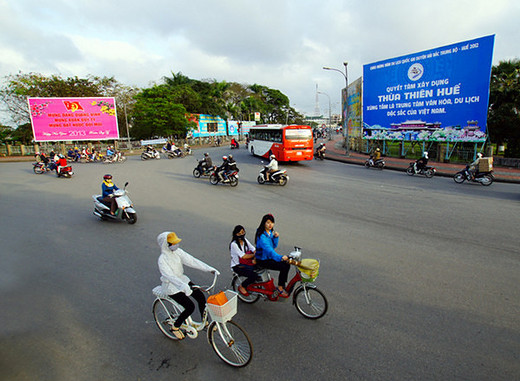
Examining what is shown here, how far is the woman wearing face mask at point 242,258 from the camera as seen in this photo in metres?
4.09

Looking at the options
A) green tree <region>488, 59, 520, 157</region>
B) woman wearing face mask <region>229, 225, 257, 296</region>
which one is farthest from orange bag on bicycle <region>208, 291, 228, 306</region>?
green tree <region>488, 59, 520, 157</region>

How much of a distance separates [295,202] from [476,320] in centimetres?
682

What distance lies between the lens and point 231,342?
10.5ft

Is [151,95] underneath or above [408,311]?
above

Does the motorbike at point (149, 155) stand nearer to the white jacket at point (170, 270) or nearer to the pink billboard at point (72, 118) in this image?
the pink billboard at point (72, 118)

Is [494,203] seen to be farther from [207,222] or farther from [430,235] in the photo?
[207,222]

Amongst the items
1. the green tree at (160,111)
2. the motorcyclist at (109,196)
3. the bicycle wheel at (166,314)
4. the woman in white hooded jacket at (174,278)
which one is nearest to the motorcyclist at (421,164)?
the motorcyclist at (109,196)

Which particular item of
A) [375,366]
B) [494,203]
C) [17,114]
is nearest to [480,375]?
[375,366]

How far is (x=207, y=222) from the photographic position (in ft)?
26.6

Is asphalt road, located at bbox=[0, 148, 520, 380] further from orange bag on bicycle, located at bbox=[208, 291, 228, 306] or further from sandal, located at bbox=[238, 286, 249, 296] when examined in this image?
orange bag on bicycle, located at bbox=[208, 291, 228, 306]

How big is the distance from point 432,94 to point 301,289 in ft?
70.4

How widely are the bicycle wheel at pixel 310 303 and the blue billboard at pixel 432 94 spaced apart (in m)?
19.6

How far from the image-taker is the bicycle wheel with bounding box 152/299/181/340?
141 inches

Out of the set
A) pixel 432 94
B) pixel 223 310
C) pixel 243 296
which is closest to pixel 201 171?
pixel 243 296
